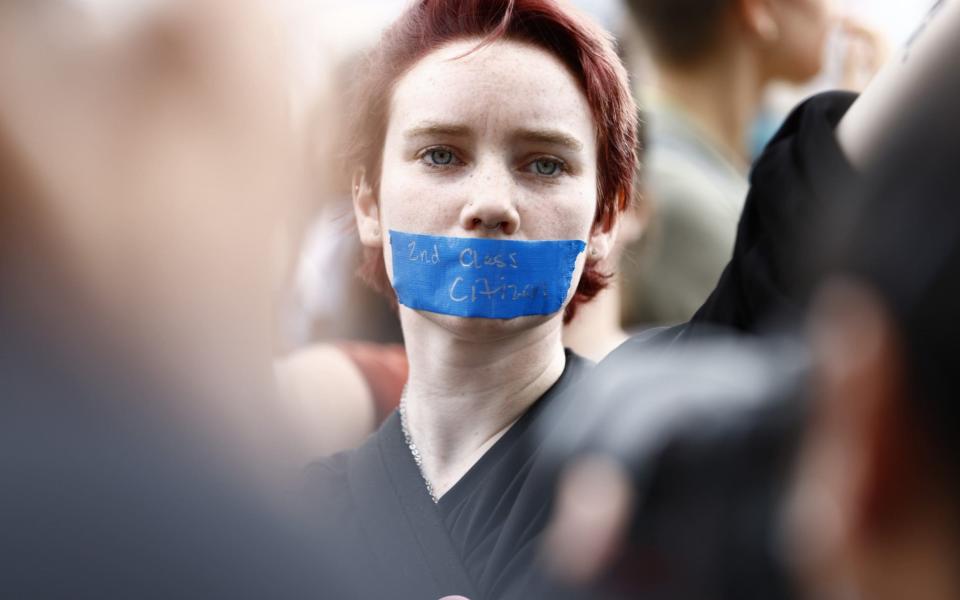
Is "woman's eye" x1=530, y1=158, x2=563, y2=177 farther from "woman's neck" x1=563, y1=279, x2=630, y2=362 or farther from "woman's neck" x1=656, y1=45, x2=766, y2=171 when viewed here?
"woman's neck" x1=656, y1=45, x2=766, y2=171

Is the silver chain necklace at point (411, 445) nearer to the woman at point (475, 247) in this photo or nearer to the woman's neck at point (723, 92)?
the woman at point (475, 247)

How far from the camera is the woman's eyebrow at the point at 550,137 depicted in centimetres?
65

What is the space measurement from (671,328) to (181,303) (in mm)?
317

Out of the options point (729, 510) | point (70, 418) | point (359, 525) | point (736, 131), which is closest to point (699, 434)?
point (729, 510)

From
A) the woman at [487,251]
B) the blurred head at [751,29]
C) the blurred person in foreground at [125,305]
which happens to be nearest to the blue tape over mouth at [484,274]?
the woman at [487,251]

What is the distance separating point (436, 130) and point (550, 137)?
0.07m

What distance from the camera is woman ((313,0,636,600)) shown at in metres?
0.65

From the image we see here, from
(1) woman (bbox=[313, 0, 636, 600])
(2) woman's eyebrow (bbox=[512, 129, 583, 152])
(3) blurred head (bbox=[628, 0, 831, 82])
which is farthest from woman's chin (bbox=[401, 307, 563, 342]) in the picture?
(3) blurred head (bbox=[628, 0, 831, 82])

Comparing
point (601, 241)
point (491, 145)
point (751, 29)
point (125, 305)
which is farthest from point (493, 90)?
point (751, 29)

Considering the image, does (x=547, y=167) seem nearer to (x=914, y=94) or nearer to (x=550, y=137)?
(x=550, y=137)

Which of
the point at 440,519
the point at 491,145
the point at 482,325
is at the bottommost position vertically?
the point at 440,519

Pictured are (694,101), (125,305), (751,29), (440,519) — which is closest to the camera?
(125,305)

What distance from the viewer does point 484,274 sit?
0.65m

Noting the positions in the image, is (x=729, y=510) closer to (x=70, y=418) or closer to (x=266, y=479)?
Answer: (x=266, y=479)
